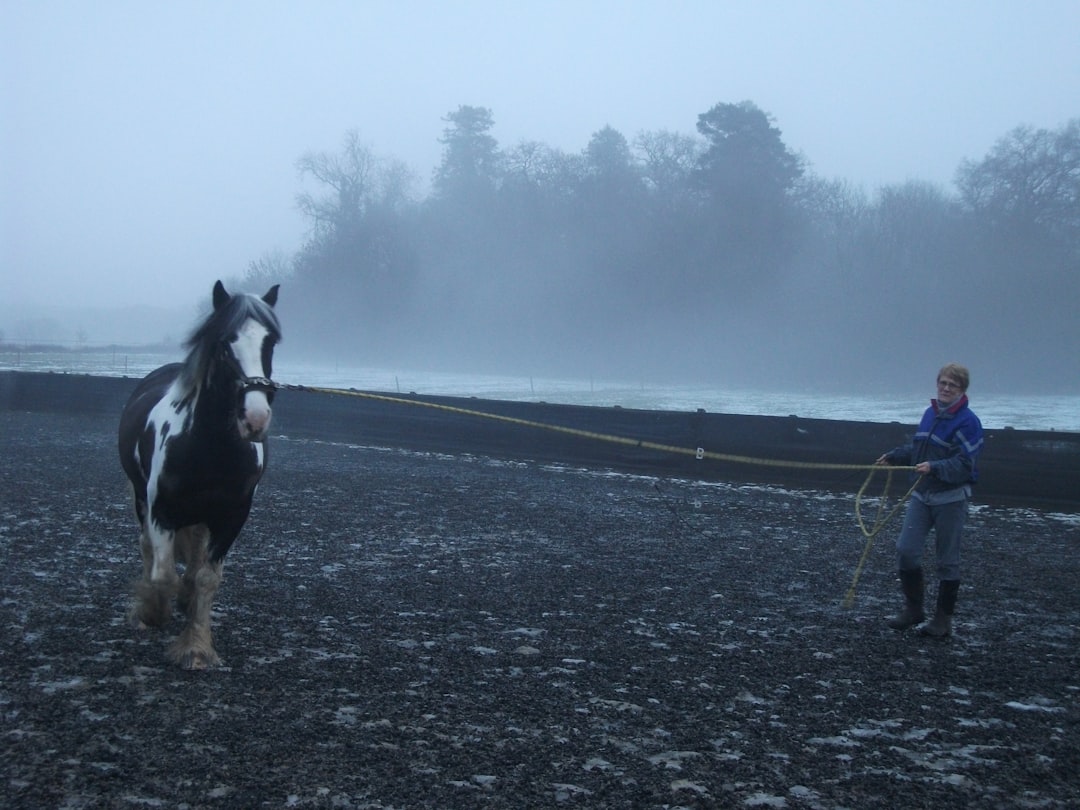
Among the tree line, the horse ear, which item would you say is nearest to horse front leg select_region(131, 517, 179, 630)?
the horse ear

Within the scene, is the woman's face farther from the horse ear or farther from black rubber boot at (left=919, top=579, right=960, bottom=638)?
the horse ear

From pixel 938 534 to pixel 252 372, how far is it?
172 inches

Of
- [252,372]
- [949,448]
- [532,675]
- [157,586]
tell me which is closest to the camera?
[252,372]

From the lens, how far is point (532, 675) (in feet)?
16.3

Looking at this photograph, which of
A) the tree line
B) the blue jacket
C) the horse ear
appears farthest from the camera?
the tree line

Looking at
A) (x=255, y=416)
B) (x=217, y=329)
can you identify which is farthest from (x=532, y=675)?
(x=217, y=329)

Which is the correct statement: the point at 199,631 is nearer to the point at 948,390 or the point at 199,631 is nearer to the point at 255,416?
the point at 255,416

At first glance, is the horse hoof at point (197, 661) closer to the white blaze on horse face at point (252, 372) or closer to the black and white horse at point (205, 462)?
the black and white horse at point (205, 462)

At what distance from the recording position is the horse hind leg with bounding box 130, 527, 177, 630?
5.23 m

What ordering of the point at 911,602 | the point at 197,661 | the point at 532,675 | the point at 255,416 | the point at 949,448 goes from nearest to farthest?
the point at 255,416 → the point at 197,661 → the point at 532,675 → the point at 949,448 → the point at 911,602

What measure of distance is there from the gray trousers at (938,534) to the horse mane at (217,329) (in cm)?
414

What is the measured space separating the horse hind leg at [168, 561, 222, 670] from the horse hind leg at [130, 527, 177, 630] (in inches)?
5.5

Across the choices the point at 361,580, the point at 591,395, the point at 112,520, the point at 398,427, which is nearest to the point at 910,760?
the point at 361,580

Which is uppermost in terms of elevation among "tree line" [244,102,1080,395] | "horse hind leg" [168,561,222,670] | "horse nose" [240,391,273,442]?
"tree line" [244,102,1080,395]
